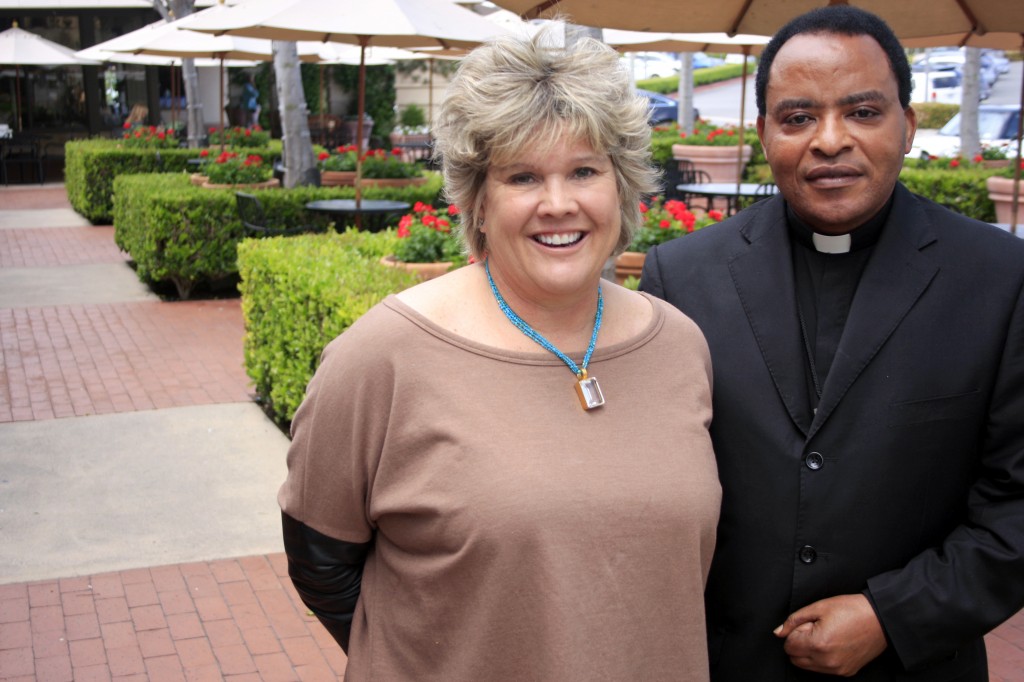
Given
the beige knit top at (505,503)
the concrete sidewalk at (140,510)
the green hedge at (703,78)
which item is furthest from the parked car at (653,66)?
the beige knit top at (505,503)

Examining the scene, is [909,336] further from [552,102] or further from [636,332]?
[552,102]

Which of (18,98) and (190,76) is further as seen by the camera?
(18,98)

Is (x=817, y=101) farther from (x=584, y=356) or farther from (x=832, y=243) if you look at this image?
(x=584, y=356)

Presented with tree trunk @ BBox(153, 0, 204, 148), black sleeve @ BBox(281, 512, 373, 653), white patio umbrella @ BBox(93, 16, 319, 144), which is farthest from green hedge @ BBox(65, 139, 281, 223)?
black sleeve @ BBox(281, 512, 373, 653)

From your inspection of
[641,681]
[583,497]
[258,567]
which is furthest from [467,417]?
[258,567]

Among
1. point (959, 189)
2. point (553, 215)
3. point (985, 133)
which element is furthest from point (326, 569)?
point (985, 133)

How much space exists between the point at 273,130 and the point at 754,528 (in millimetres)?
25100

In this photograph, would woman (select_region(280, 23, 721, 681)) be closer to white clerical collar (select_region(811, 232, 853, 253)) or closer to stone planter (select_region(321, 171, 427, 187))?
white clerical collar (select_region(811, 232, 853, 253))

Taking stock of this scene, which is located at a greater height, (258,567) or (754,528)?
(754,528)

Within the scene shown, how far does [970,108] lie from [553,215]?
1626 centimetres

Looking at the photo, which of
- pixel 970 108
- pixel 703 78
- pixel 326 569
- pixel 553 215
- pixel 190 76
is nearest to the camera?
pixel 553 215

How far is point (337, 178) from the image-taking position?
45.5 ft

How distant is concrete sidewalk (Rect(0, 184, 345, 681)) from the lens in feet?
13.7

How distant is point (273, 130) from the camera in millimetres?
25906
